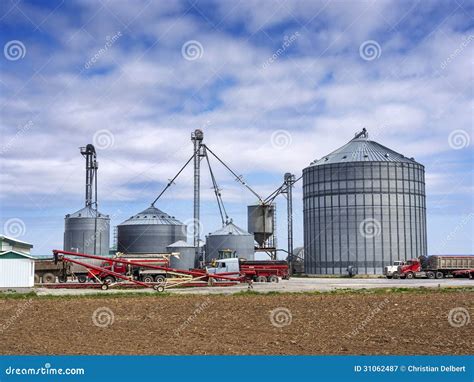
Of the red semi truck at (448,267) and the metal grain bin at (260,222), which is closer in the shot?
the red semi truck at (448,267)

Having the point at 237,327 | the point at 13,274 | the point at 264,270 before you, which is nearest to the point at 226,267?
the point at 264,270

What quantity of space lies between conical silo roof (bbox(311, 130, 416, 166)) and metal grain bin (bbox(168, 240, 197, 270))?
2315 cm

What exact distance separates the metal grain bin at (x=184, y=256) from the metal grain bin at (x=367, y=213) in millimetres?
18128

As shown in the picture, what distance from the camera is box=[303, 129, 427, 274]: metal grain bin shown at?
7494 centimetres

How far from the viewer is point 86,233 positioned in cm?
8094

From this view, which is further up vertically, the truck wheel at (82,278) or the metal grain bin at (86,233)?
the metal grain bin at (86,233)

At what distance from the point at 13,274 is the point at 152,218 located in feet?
147

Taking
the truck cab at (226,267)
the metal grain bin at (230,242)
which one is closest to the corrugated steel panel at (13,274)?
the truck cab at (226,267)

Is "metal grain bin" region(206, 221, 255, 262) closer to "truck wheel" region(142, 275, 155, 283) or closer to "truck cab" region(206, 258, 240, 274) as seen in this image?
"truck wheel" region(142, 275, 155, 283)

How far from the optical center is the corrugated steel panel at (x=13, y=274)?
129ft

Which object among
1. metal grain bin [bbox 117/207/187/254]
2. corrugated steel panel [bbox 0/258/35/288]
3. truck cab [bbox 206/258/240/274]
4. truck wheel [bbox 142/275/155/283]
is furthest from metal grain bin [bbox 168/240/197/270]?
corrugated steel panel [bbox 0/258/35/288]

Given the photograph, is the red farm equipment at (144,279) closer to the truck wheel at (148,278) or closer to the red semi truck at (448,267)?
the truck wheel at (148,278)

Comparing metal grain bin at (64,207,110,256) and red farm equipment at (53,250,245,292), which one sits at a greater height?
metal grain bin at (64,207,110,256)

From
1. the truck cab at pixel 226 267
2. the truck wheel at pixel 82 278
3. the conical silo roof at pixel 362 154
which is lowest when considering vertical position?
the truck wheel at pixel 82 278
